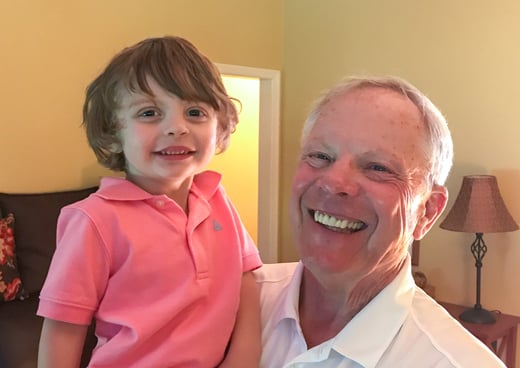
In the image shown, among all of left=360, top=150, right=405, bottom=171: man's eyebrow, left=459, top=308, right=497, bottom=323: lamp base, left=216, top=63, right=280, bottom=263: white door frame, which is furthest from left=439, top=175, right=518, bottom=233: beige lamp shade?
left=360, top=150, right=405, bottom=171: man's eyebrow

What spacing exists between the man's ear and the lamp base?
6.72ft

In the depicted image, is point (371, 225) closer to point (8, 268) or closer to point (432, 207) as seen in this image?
point (432, 207)

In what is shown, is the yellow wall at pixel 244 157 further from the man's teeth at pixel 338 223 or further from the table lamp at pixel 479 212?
the man's teeth at pixel 338 223

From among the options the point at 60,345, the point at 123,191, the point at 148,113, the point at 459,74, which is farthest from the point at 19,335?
the point at 459,74

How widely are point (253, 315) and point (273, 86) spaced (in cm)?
289

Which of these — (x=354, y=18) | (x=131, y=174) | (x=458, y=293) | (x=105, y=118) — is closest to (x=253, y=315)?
(x=131, y=174)

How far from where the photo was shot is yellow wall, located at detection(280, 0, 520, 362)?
3.20m

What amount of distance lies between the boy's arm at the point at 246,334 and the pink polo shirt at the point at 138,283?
0.09 feet

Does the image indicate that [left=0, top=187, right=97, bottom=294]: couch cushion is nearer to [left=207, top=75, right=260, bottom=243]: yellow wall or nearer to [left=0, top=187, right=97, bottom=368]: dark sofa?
[left=0, top=187, right=97, bottom=368]: dark sofa

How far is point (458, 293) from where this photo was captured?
135 inches

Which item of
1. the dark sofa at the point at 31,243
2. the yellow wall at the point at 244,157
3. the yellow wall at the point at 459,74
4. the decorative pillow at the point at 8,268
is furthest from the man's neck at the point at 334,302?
the yellow wall at the point at 244,157

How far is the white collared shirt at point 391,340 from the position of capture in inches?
41.8

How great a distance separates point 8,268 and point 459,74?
257cm

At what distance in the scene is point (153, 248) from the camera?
50.0 inches
